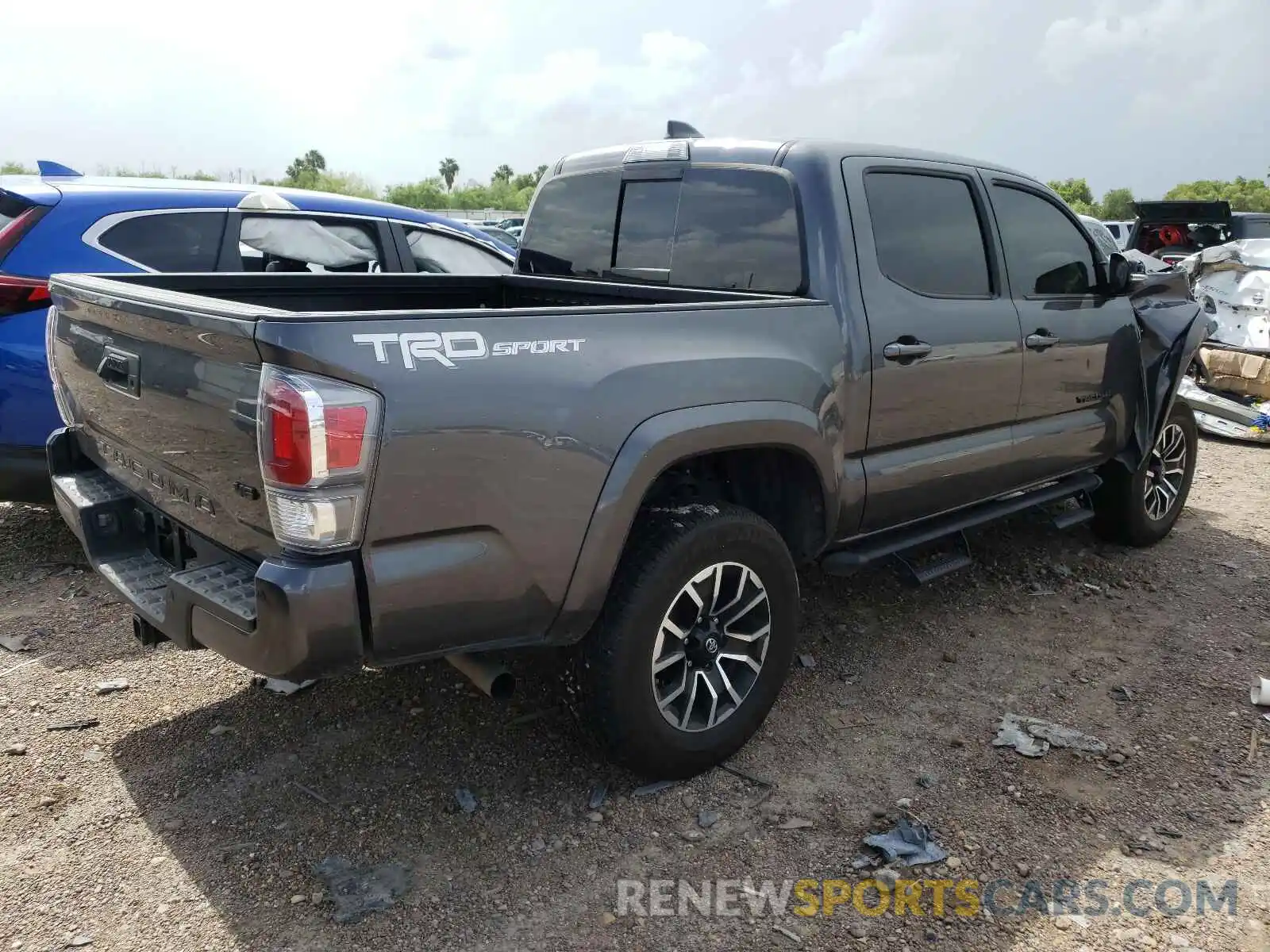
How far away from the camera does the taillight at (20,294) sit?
4180mm

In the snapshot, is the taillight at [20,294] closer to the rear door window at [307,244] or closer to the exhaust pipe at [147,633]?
the rear door window at [307,244]

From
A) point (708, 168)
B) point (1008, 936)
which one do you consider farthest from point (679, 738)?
point (708, 168)

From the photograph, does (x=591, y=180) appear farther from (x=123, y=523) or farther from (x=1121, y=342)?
(x=1121, y=342)

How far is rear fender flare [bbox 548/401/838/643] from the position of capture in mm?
2621

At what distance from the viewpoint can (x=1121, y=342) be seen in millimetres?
4723

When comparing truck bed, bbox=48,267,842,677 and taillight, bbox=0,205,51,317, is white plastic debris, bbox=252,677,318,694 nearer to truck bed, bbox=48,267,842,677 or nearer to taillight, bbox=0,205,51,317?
truck bed, bbox=48,267,842,677

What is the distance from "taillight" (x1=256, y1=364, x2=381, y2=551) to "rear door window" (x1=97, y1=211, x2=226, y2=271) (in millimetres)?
3078

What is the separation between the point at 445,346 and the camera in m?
2.31

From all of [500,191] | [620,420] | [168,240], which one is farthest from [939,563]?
[500,191]

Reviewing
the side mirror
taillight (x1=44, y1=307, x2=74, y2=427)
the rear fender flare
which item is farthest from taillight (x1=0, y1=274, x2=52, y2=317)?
the side mirror

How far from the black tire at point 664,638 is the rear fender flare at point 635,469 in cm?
9

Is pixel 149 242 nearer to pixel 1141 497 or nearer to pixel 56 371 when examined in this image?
pixel 56 371

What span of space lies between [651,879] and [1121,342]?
11.6ft

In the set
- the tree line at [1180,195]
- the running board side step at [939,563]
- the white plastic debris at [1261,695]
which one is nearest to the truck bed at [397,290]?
the running board side step at [939,563]
